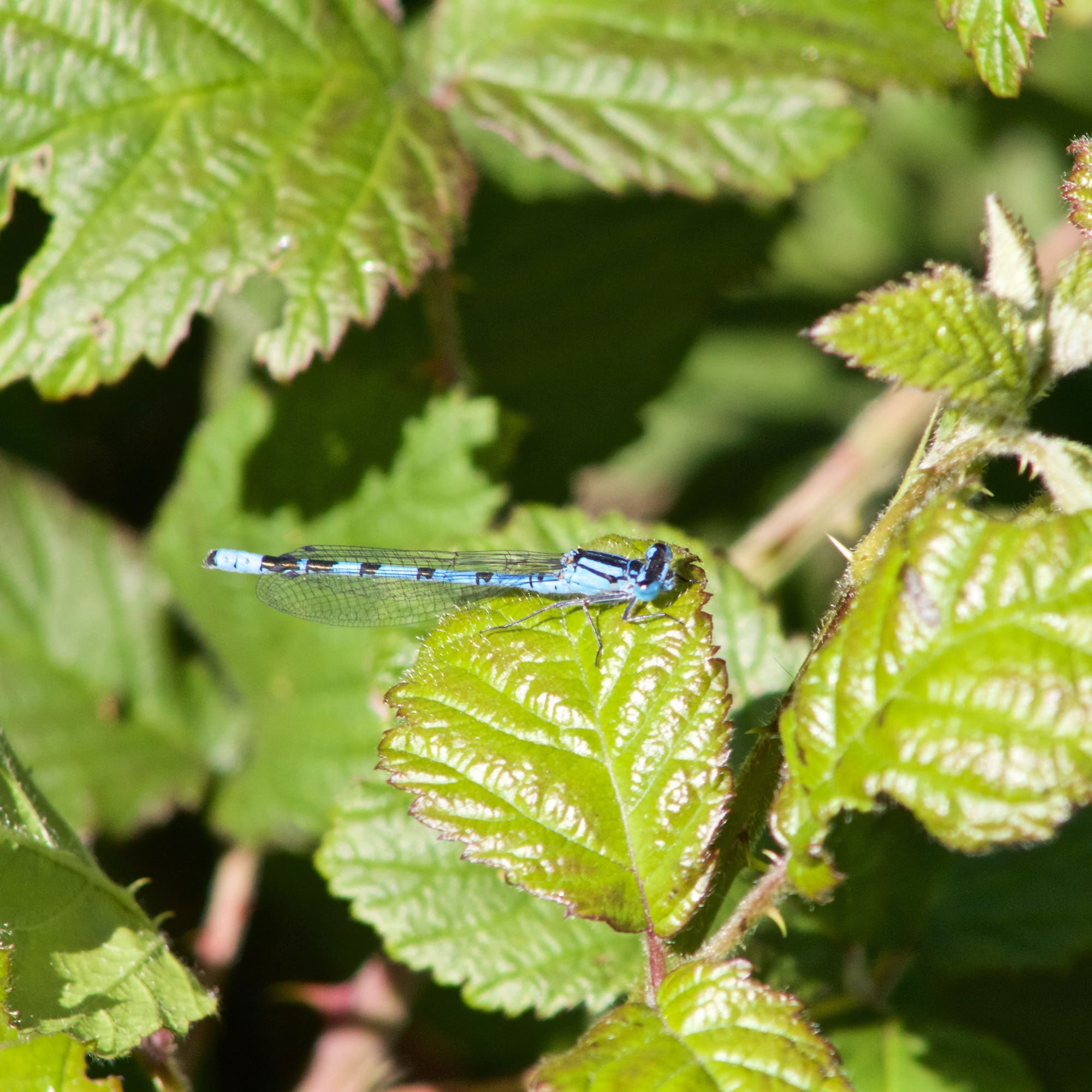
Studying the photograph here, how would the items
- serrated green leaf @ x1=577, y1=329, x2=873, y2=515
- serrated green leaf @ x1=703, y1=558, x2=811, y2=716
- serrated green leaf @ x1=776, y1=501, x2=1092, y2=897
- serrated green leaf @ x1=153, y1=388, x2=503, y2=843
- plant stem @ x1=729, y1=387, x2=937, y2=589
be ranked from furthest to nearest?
1. serrated green leaf @ x1=577, y1=329, x2=873, y2=515
2. plant stem @ x1=729, y1=387, x2=937, y2=589
3. serrated green leaf @ x1=153, y1=388, x2=503, y2=843
4. serrated green leaf @ x1=703, y1=558, x2=811, y2=716
5. serrated green leaf @ x1=776, y1=501, x2=1092, y2=897

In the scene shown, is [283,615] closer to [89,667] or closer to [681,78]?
[89,667]

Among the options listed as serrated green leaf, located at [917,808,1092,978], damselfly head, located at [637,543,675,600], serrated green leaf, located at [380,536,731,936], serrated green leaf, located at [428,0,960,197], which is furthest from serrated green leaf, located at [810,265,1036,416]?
serrated green leaf, located at [917,808,1092,978]

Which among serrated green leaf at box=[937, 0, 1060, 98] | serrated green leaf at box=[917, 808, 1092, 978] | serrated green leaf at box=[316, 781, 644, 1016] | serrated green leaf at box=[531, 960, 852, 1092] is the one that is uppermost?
serrated green leaf at box=[937, 0, 1060, 98]

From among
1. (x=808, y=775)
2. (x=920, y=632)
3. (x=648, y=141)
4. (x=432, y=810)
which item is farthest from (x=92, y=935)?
(x=648, y=141)

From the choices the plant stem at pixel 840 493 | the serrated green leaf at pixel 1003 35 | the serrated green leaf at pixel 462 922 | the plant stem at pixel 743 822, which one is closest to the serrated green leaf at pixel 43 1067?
the serrated green leaf at pixel 462 922

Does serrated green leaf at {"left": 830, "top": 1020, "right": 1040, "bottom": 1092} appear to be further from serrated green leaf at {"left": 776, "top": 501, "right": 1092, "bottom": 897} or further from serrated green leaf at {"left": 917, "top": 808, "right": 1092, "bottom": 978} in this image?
serrated green leaf at {"left": 776, "top": 501, "right": 1092, "bottom": 897}

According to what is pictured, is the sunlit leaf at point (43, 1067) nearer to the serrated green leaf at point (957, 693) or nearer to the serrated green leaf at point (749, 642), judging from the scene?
the serrated green leaf at point (957, 693)

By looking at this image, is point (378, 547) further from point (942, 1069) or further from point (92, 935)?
point (942, 1069)
